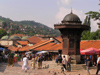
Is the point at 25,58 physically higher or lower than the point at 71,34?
lower

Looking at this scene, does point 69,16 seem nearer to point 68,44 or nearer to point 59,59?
point 68,44

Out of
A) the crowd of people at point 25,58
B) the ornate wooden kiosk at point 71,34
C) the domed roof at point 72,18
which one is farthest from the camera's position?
the domed roof at point 72,18

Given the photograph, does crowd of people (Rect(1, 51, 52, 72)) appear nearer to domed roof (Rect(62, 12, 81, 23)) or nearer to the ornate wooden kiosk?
the ornate wooden kiosk

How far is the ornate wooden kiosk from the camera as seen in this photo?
2049 cm

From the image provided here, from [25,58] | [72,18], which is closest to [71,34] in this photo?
[72,18]

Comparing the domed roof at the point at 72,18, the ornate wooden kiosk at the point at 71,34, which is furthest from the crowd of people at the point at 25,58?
the domed roof at the point at 72,18

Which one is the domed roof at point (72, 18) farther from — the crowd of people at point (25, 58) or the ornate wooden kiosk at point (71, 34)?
the crowd of people at point (25, 58)

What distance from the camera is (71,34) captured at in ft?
68.5

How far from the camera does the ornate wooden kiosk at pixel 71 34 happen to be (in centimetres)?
2049

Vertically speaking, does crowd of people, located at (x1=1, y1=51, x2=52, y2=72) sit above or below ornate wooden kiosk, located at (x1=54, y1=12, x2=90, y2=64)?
below

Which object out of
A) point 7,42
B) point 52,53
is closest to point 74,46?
point 52,53

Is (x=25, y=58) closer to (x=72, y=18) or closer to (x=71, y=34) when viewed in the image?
(x=71, y=34)

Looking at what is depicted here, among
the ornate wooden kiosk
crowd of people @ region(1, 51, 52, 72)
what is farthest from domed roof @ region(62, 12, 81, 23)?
crowd of people @ region(1, 51, 52, 72)

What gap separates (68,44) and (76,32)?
138cm
